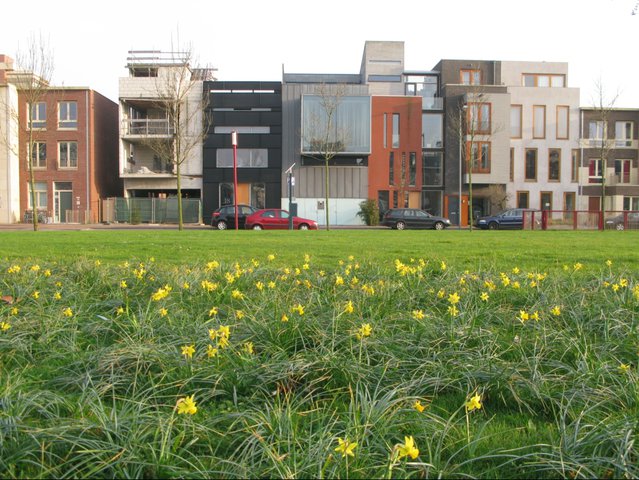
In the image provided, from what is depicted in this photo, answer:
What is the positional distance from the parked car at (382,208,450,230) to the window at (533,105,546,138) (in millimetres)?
16053

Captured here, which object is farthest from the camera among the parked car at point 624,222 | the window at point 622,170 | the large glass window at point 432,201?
the window at point 622,170

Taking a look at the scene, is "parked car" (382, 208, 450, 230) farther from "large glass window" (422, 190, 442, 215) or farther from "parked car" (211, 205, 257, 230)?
"parked car" (211, 205, 257, 230)

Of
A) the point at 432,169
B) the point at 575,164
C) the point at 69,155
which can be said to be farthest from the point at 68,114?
the point at 575,164

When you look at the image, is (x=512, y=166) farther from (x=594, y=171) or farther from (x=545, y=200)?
(x=594, y=171)

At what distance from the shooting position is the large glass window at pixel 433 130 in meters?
45.2

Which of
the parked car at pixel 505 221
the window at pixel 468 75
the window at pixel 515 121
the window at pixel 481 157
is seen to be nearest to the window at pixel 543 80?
the window at pixel 515 121

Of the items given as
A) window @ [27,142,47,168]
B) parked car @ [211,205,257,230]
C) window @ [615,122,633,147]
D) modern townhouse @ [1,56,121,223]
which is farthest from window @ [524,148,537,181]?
window @ [27,142,47,168]

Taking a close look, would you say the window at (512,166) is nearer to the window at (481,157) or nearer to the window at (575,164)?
the window at (481,157)

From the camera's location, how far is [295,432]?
8.14ft

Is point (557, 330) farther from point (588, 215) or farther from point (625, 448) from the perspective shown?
point (588, 215)

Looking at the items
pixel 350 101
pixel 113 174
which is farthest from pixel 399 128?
pixel 113 174

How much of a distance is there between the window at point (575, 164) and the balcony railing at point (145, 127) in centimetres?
3183

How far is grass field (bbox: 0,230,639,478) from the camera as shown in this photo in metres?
2.26

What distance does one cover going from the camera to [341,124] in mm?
42969
